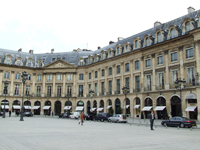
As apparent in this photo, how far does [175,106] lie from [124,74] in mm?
14831

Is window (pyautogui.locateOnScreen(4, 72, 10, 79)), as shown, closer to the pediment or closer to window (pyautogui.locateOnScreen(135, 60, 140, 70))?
the pediment

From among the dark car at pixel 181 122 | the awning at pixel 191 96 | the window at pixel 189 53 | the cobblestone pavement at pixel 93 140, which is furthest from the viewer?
the window at pixel 189 53

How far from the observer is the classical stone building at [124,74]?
3803 centimetres

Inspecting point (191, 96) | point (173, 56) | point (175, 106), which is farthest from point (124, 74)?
point (191, 96)

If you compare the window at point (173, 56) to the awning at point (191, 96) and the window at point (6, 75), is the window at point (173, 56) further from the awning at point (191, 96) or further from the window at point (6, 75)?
the window at point (6, 75)

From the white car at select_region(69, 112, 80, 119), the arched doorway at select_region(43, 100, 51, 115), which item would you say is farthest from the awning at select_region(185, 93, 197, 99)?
the arched doorway at select_region(43, 100, 51, 115)

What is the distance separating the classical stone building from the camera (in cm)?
3803

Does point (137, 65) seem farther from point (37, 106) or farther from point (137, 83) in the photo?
point (37, 106)

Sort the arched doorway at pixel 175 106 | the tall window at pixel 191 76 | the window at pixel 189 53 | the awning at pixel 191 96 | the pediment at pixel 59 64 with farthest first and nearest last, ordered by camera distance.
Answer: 1. the pediment at pixel 59 64
2. the arched doorway at pixel 175 106
3. the window at pixel 189 53
4. the tall window at pixel 191 76
5. the awning at pixel 191 96

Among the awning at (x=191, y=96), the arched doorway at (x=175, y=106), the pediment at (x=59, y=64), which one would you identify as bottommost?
the arched doorway at (x=175, y=106)

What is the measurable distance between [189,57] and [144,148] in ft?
101

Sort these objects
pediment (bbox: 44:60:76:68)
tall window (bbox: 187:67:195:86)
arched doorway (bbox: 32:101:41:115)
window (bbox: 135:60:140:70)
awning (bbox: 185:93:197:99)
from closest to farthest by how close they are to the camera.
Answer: awning (bbox: 185:93:197:99), tall window (bbox: 187:67:195:86), window (bbox: 135:60:140:70), pediment (bbox: 44:60:76:68), arched doorway (bbox: 32:101:41:115)

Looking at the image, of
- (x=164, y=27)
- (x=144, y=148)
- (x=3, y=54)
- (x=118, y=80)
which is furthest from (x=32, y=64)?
(x=144, y=148)

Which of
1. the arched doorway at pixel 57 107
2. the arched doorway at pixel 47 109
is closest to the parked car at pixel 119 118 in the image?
the arched doorway at pixel 57 107
